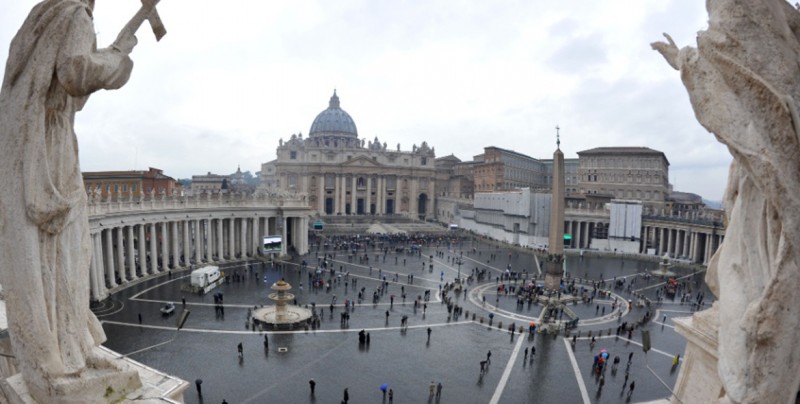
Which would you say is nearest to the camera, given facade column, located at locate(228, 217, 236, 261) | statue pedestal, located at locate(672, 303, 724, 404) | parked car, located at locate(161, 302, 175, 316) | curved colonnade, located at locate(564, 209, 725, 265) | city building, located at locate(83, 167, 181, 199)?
statue pedestal, located at locate(672, 303, 724, 404)

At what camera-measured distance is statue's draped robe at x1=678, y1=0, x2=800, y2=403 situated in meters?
3.44

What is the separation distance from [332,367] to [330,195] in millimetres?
73845

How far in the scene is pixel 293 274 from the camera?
38594mm

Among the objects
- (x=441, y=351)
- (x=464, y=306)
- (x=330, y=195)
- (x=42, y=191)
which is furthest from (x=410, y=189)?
(x=42, y=191)

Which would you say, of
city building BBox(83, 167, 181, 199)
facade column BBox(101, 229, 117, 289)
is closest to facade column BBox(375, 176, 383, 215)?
city building BBox(83, 167, 181, 199)

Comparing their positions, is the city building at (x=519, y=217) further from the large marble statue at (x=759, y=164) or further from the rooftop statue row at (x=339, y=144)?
the large marble statue at (x=759, y=164)

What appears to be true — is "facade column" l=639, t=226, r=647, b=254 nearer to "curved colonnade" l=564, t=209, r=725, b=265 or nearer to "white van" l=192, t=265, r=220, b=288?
"curved colonnade" l=564, t=209, r=725, b=265

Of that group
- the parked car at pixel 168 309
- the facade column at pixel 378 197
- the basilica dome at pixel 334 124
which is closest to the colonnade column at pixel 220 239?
the parked car at pixel 168 309

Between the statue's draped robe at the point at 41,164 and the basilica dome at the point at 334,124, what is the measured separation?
108607 millimetres

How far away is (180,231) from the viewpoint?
43.2 meters

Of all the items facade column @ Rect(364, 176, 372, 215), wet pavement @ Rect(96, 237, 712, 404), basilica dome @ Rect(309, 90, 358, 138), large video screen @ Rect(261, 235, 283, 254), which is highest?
basilica dome @ Rect(309, 90, 358, 138)

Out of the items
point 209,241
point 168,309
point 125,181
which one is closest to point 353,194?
point 125,181

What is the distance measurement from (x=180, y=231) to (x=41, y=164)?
42.3 meters

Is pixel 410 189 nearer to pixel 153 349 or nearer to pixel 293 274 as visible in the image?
pixel 293 274
